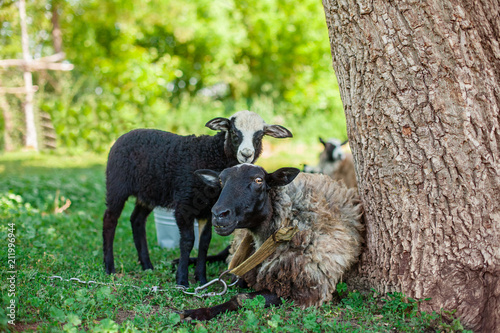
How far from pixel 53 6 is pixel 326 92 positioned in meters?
13.3

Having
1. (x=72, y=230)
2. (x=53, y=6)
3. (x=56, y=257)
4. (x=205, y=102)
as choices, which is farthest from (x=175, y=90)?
(x=56, y=257)

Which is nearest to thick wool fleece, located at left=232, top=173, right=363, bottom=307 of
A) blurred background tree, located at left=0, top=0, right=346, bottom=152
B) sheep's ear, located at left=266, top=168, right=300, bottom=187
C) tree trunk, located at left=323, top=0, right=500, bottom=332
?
sheep's ear, located at left=266, top=168, right=300, bottom=187

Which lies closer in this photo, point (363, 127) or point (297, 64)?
point (363, 127)

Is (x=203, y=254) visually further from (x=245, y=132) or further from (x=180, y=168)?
(x=245, y=132)

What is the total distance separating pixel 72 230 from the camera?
558 centimetres

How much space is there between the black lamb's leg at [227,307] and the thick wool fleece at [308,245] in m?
0.06

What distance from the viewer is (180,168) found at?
4203mm

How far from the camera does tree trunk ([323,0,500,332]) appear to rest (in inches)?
113

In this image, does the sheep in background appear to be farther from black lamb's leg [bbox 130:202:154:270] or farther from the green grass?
black lamb's leg [bbox 130:202:154:270]

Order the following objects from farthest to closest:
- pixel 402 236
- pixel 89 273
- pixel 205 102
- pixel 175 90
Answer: pixel 175 90 < pixel 205 102 < pixel 89 273 < pixel 402 236

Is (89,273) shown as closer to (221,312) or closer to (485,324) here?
(221,312)

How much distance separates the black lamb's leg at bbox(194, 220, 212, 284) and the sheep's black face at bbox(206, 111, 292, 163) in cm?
78

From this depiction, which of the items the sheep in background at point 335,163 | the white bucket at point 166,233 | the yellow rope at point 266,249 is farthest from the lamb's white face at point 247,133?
the sheep in background at point 335,163

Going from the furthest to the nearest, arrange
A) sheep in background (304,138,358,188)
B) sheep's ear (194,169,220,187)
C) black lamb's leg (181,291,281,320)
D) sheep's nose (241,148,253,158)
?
sheep in background (304,138,358,188), sheep's nose (241,148,253,158), sheep's ear (194,169,220,187), black lamb's leg (181,291,281,320)
